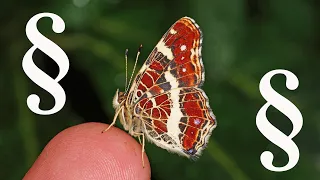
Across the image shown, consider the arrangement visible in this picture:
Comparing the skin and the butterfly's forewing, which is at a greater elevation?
the butterfly's forewing

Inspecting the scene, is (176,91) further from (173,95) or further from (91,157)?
(91,157)

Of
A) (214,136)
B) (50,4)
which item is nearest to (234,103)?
(214,136)

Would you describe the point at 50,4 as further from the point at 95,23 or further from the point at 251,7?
the point at 251,7

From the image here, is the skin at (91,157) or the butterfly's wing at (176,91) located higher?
the butterfly's wing at (176,91)
